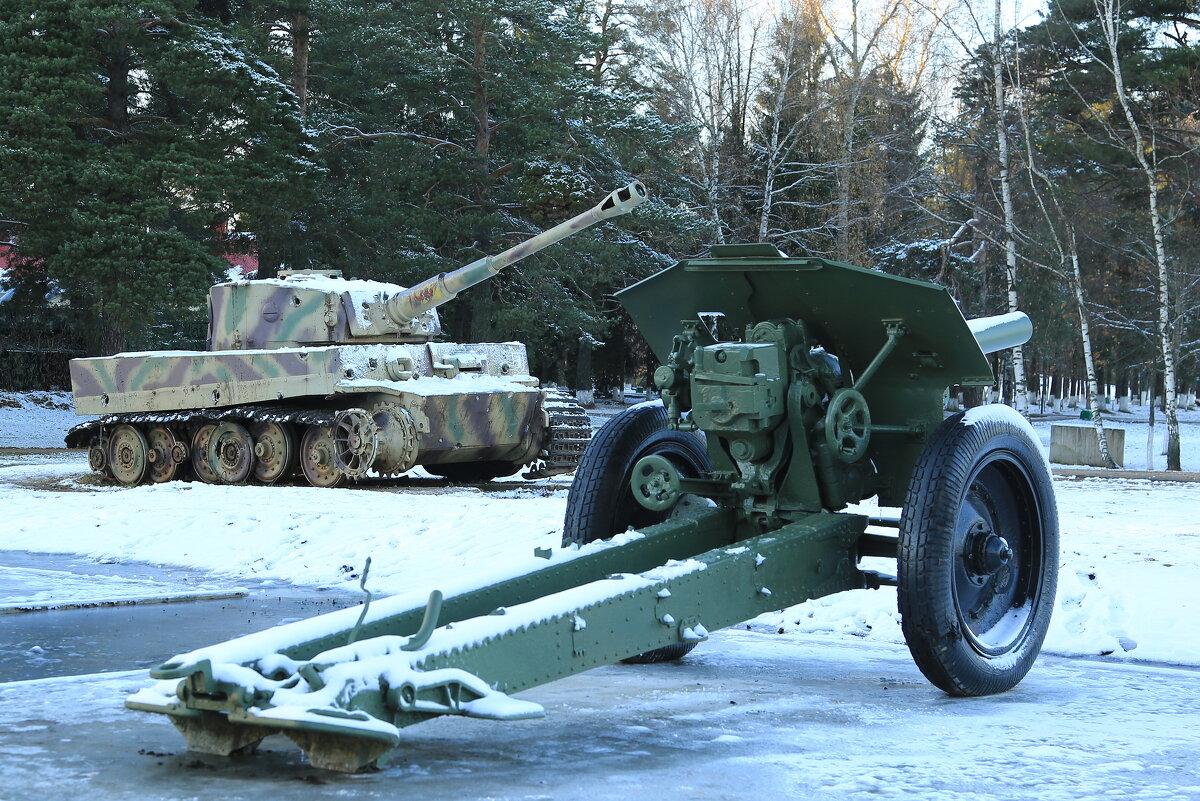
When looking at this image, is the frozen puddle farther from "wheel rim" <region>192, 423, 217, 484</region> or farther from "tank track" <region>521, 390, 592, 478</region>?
"tank track" <region>521, 390, 592, 478</region>

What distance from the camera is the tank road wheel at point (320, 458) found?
16.9 m

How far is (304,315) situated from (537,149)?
15.7 m

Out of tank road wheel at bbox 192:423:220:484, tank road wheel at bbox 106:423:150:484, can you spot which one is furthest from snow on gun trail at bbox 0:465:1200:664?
tank road wheel at bbox 106:423:150:484

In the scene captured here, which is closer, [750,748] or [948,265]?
[750,748]

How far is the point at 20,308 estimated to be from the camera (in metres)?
35.0

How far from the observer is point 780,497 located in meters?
5.95

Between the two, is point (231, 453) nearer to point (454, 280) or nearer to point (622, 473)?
point (454, 280)

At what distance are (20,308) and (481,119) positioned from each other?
39.2 ft

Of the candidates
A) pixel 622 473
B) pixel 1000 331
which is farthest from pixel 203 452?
pixel 1000 331

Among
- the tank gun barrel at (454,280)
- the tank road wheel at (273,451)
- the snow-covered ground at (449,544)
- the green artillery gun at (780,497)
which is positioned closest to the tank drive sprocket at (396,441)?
the snow-covered ground at (449,544)

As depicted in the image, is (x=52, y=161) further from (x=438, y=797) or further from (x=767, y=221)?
(x=438, y=797)

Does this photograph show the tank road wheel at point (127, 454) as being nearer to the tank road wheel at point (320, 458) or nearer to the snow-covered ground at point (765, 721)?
the tank road wheel at point (320, 458)

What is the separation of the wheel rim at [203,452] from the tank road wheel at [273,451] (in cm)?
77

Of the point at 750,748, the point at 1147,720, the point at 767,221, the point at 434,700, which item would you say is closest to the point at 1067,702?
the point at 1147,720
